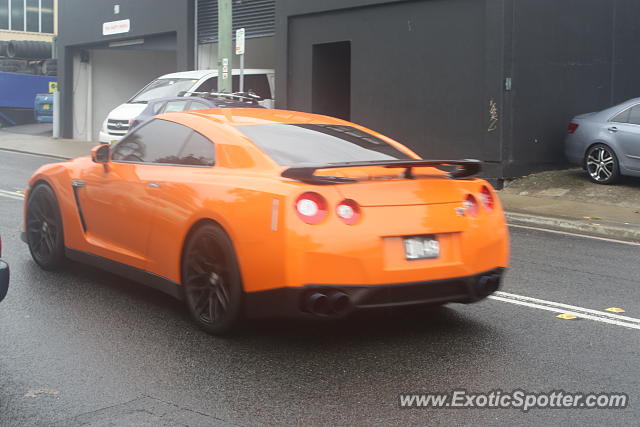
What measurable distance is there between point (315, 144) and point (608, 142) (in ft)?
31.1

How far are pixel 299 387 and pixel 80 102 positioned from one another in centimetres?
2681

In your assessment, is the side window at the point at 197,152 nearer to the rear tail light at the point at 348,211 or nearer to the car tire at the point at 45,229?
the rear tail light at the point at 348,211

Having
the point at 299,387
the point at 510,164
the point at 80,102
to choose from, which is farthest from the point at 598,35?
the point at 80,102

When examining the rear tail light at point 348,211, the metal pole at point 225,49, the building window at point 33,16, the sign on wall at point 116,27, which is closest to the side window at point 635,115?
the metal pole at point 225,49

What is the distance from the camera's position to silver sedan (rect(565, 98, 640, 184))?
14055 mm

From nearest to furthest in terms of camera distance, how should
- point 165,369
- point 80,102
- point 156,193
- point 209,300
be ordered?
point 165,369 < point 209,300 < point 156,193 < point 80,102

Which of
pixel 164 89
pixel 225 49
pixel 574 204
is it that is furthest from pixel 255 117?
pixel 164 89

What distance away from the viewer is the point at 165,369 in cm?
500

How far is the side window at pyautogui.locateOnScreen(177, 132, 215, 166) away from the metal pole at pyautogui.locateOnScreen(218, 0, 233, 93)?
10842mm

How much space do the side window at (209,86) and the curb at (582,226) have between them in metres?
8.27

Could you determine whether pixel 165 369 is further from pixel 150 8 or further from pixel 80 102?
pixel 80 102

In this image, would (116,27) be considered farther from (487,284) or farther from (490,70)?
(487,284)

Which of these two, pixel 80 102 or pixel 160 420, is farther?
pixel 80 102

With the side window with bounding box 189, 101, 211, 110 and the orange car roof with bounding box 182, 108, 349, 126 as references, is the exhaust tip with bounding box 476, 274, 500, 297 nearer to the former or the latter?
the orange car roof with bounding box 182, 108, 349, 126
